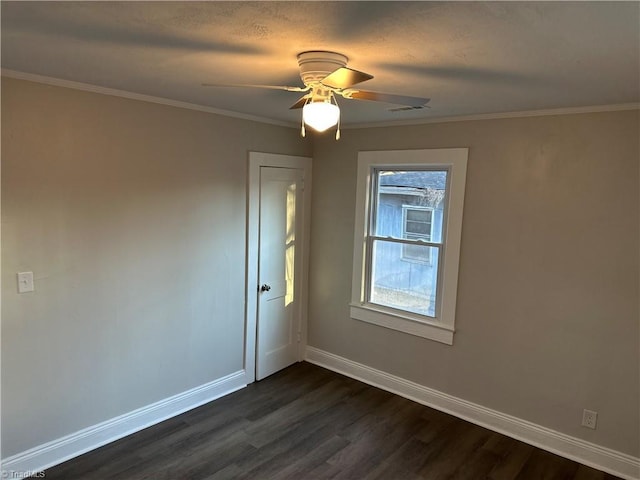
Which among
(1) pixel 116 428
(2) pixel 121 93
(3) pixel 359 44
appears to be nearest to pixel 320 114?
(3) pixel 359 44

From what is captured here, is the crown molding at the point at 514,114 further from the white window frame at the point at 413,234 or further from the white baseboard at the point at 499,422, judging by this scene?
the white baseboard at the point at 499,422

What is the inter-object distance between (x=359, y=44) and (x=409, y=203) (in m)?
2.25

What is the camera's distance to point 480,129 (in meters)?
3.28

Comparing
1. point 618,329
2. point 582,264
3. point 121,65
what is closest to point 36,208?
point 121,65

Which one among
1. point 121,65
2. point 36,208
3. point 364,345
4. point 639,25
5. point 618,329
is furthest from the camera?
point 364,345

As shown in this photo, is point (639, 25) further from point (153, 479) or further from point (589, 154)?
point (153, 479)

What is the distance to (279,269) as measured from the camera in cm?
414

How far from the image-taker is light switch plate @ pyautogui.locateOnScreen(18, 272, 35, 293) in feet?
8.30

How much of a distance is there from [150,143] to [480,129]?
2.44 meters

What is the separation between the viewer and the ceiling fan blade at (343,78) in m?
1.76

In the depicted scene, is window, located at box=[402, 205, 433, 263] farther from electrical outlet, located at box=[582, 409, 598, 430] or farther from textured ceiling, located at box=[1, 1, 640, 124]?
electrical outlet, located at box=[582, 409, 598, 430]

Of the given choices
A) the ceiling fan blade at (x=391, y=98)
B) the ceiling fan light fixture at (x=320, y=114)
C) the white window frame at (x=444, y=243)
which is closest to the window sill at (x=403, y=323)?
the white window frame at (x=444, y=243)

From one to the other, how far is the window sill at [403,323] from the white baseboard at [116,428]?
1.24 meters

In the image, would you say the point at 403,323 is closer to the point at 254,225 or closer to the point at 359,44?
the point at 254,225
